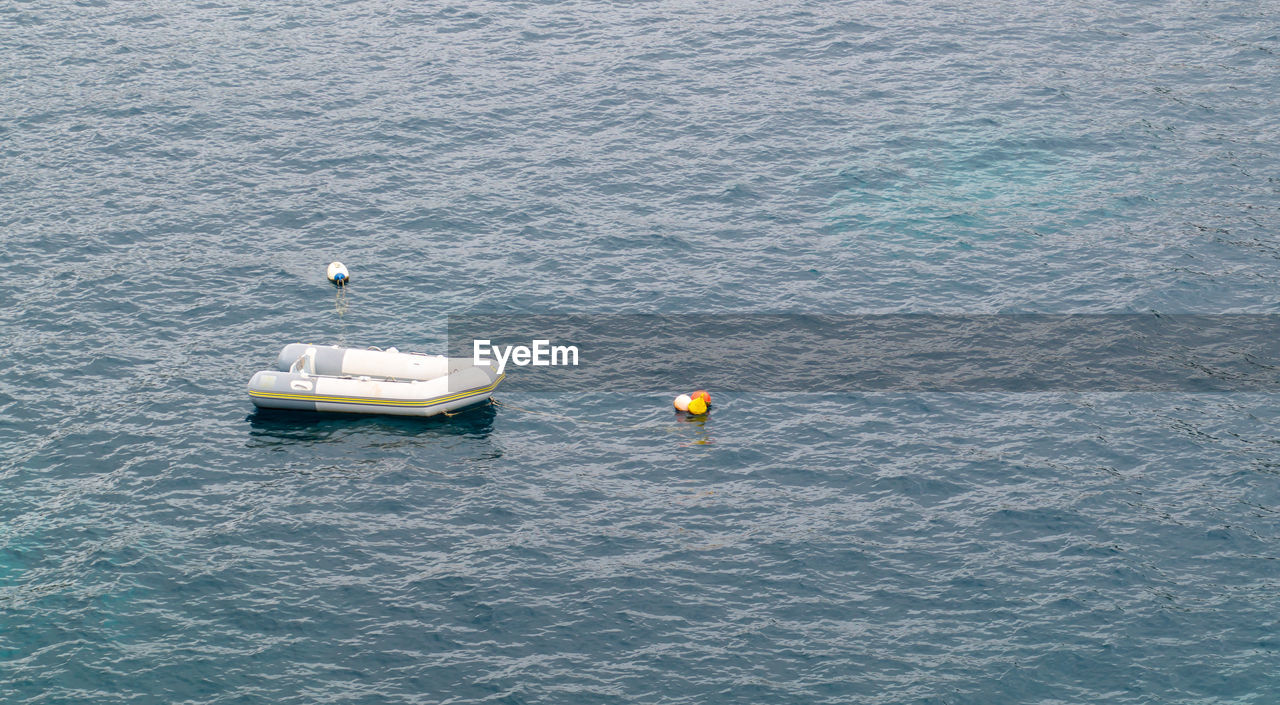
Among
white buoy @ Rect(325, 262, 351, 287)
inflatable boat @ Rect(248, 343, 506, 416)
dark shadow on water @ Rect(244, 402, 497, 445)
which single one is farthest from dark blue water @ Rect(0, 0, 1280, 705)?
inflatable boat @ Rect(248, 343, 506, 416)

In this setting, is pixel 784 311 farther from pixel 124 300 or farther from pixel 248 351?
pixel 124 300

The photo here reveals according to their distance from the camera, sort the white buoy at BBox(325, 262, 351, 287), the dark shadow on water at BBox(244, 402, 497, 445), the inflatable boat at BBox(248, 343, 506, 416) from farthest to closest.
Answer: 1. the white buoy at BBox(325, 262, 351, 287)
2. the inflatable boat at BBox(248, 343, 506, 416)
3. the dark shadow on water at BBox(244, 402, 497, 445)

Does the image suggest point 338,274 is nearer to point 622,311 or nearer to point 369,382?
point 369,382

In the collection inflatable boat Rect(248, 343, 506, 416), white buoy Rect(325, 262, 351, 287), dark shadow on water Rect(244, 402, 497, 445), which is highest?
white buoy Rect(325, 262, 351, 287)

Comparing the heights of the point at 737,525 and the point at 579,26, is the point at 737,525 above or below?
below

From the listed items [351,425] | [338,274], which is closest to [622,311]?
[338,274]

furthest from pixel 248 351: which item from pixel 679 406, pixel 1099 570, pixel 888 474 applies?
pixel 1099 570

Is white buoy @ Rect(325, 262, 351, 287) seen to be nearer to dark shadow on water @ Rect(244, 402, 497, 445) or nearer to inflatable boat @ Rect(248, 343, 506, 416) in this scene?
inflatable boat @ Rect(248, 343, 506, 416)
